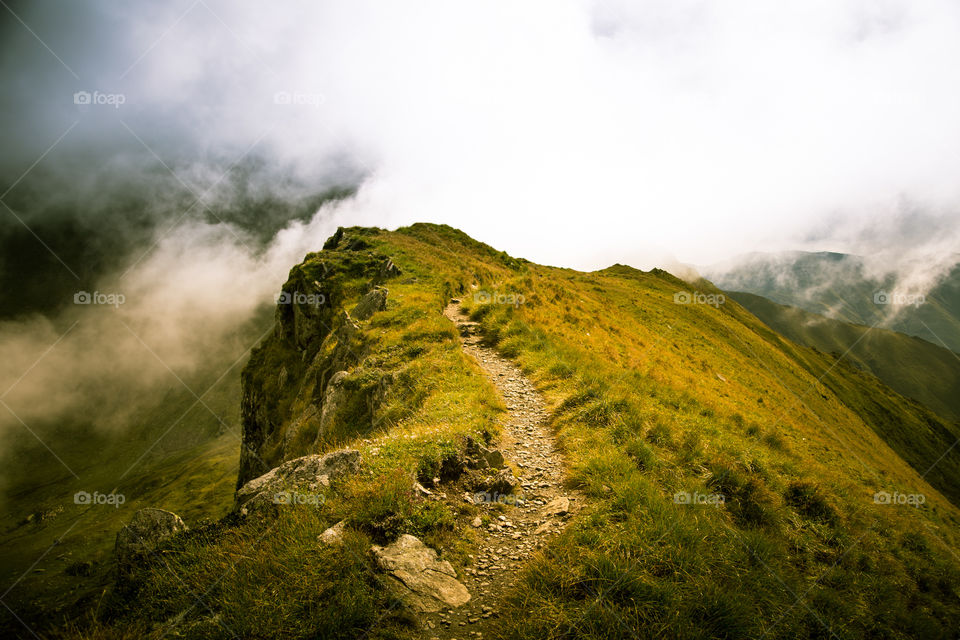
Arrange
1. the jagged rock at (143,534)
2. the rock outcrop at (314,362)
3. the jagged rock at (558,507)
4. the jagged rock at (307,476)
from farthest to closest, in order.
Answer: the rock outcrop at (314,362)
the jagged rock at (307,476)
the jagged rock at (558,507)
the jagged rock at (143,534)

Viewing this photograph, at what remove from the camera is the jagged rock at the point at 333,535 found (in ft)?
18.1

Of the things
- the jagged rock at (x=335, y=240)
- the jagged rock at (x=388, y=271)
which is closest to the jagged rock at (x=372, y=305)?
the jagged rock at (x=388, y=271)

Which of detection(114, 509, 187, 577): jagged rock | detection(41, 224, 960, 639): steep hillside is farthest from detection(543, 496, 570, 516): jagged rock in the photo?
detection(114, 509, 187, 577): jagged rock

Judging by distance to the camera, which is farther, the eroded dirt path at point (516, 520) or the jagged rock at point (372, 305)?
the jagged rock at point (372, 305)

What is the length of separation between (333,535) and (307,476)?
7.02 ft

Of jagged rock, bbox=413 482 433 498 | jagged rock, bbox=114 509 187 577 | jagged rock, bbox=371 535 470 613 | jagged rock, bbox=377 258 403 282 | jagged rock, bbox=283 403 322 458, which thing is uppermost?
jagged rock, bbox=377 258 403 282

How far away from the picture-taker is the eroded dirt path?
16.0 feet

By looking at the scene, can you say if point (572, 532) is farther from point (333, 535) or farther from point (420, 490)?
point (333, 535)

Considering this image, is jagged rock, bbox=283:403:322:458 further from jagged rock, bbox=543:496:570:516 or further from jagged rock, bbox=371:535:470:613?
jagged rock, bbox=543:496:570:516

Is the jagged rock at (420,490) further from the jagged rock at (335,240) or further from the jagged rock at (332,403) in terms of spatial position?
the jagged rock at (335,240)

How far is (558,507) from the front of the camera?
6852mm

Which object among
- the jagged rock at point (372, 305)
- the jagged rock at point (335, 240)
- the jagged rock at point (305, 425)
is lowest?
the jagged rock at point (305, 425)

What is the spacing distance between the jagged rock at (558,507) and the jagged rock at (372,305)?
15.7 m

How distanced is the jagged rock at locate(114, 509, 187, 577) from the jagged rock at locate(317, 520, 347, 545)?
2850 mm
